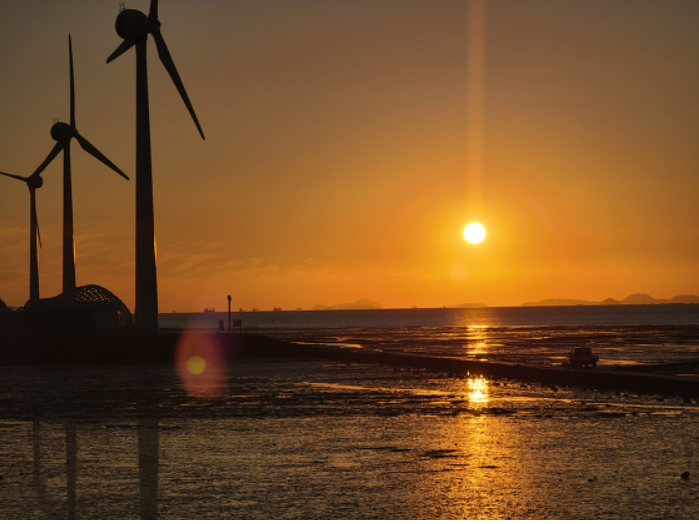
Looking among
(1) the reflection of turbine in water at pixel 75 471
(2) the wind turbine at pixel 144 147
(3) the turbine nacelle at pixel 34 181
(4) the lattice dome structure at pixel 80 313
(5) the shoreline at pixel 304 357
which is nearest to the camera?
(1) the reflection of turbine in water at pixel 75 471

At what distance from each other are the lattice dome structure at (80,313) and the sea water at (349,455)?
145ft

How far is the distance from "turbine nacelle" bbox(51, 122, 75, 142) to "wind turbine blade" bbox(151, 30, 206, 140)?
28.6 meters

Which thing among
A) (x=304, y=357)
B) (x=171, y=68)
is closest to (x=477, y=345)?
(x=304, y=357)

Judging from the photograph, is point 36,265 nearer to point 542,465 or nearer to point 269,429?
point 269,429

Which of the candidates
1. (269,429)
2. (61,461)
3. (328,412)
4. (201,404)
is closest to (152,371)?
(201,404)

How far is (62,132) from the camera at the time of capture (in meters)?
95.4

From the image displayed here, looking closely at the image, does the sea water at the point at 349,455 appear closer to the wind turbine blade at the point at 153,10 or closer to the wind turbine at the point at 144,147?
the wind turbine at the point at 144,147

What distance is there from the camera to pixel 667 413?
96.5ft

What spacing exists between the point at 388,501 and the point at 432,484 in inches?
68.0

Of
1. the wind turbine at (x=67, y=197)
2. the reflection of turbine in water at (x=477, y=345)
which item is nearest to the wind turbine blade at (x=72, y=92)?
the wind turbine at (x=67, y=197)

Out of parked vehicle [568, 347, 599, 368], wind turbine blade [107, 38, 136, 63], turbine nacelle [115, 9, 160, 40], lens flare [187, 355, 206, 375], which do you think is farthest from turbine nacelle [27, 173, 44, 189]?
parked vehicle [568, 347, 599, 368]

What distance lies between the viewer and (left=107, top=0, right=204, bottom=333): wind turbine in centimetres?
7025

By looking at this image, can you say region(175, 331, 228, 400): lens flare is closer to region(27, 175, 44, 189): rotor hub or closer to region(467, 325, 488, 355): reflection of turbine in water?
region(467, 325, 488, 355): reflection of turbine in water

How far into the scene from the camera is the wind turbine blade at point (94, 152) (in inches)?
3211
